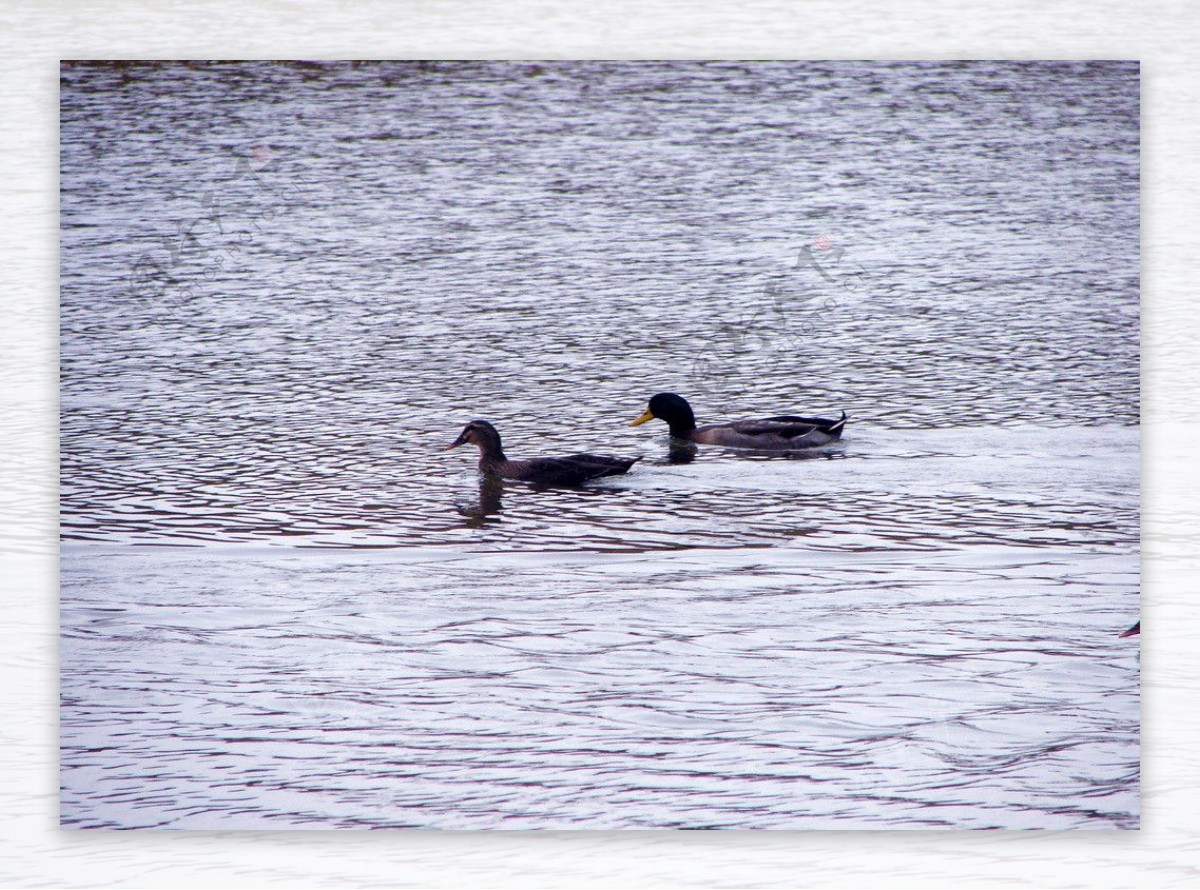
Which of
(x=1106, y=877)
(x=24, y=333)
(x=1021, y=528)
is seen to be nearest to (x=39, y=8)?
(x=24, y=333)

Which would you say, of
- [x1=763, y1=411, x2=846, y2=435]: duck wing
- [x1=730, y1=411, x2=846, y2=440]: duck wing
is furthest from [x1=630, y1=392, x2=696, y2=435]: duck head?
[x1=763, y1=411, x2=846, y2=435]: duck wing

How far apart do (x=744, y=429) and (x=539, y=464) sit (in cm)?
55

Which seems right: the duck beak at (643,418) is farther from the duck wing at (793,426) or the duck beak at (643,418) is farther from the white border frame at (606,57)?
the white border frame at (606,57)

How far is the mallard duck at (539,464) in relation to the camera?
4.33m

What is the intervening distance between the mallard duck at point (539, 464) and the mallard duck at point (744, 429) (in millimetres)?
136

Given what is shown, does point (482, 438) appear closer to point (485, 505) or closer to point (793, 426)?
point (485, 505)

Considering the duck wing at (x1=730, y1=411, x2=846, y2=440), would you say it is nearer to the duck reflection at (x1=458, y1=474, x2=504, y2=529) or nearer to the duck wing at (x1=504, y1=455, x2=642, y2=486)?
the duck wing at (x1=504, y1=455, x2=642, y2=486)

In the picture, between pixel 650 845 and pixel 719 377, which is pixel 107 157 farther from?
pixel 650 845

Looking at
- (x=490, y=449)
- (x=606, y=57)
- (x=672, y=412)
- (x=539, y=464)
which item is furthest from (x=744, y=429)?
(x=606, y=57)

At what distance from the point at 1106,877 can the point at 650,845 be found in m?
1.08

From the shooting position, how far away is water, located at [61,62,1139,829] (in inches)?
154

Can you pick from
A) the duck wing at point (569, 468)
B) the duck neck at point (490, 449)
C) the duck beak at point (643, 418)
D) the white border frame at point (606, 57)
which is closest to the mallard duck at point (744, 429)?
the duck beak at point (643, 418)

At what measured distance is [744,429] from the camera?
439 cm

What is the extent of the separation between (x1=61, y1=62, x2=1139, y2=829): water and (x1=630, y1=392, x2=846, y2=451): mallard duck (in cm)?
4
